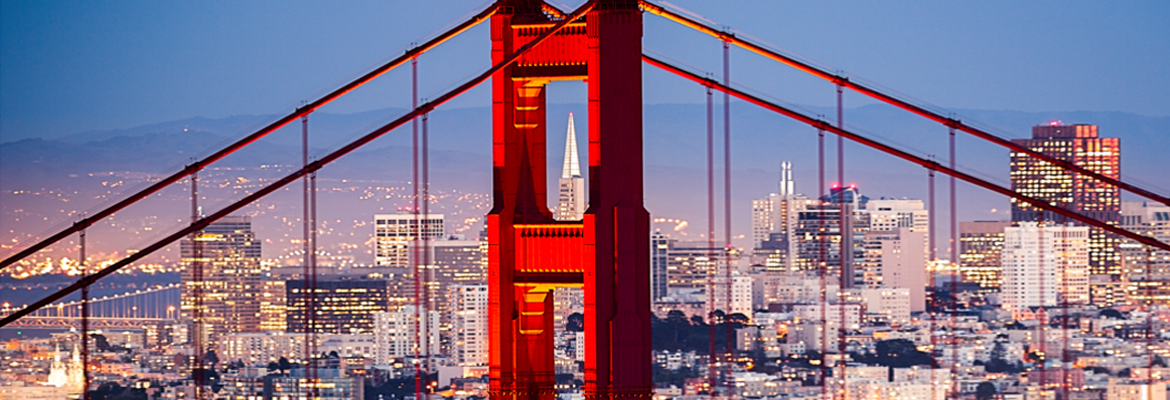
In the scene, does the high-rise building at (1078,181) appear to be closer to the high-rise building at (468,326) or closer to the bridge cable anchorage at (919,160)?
the high-rise building at (468,326)

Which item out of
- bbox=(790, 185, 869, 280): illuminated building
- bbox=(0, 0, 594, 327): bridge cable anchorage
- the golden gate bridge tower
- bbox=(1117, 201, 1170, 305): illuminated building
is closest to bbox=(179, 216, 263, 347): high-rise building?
bbox=(790, 185, 869, 280): illuminated building

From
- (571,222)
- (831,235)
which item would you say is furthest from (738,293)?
(571,222)

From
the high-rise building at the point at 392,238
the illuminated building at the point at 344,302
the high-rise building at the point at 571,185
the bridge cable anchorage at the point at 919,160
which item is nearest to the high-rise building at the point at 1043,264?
the high-rise building at the point at 392,238

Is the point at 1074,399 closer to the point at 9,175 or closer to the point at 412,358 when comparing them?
the point at 412,358

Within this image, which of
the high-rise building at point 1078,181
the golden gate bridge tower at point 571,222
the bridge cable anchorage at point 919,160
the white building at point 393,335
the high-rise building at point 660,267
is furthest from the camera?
the white building at point 393,335

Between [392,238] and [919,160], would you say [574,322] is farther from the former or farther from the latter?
[392,238]

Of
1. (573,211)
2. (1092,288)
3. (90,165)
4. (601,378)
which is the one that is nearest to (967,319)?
(1092,288)
